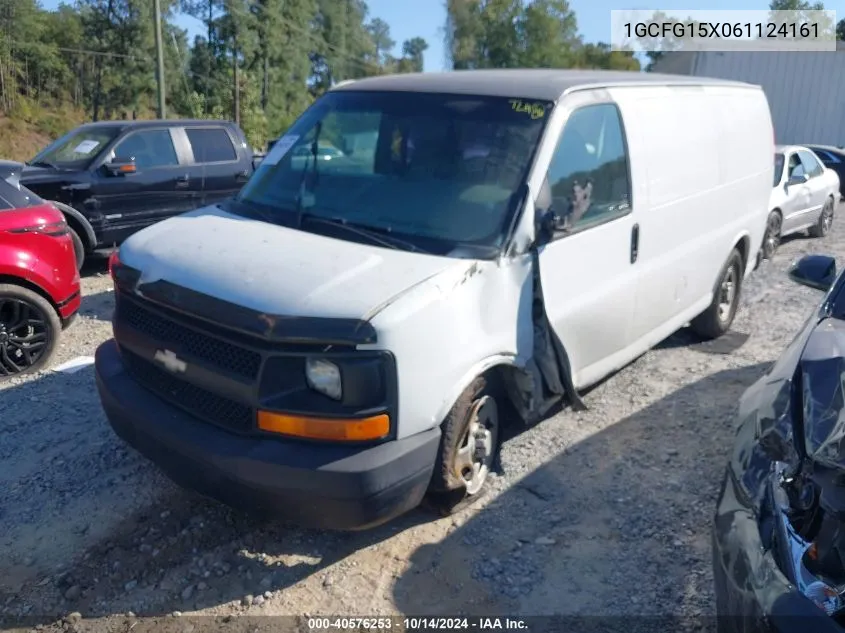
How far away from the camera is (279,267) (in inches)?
133

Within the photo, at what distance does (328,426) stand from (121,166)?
7.20m

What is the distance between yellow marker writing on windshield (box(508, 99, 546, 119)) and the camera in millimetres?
4020

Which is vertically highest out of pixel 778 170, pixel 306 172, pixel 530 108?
pixel 530 108

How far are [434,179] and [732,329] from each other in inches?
172

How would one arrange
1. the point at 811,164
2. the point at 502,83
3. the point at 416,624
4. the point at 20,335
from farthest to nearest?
the point at 811,164 → the point at 20,335 → the point at 502,83 → the point at 416,624

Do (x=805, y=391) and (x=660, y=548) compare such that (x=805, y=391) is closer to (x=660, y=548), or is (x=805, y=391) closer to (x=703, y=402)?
(x=660, y=548)

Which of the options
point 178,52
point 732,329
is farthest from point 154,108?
point 732,329

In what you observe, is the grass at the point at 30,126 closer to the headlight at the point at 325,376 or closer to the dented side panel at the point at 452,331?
the dented side panel at the point at 452,331

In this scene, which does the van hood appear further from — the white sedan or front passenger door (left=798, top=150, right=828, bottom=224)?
front passenger door (left=798, top=150, right=828, bottom=224)

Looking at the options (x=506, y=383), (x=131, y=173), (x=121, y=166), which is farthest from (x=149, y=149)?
(x=506, y=383)

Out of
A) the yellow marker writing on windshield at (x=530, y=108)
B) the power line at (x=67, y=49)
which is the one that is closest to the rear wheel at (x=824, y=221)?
the yellow marker writing on windshield at (x=530, y=108)

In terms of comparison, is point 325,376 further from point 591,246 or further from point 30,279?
point 30,279

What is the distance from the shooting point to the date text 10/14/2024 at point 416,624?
3.14 meters

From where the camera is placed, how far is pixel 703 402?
5.40 meters
